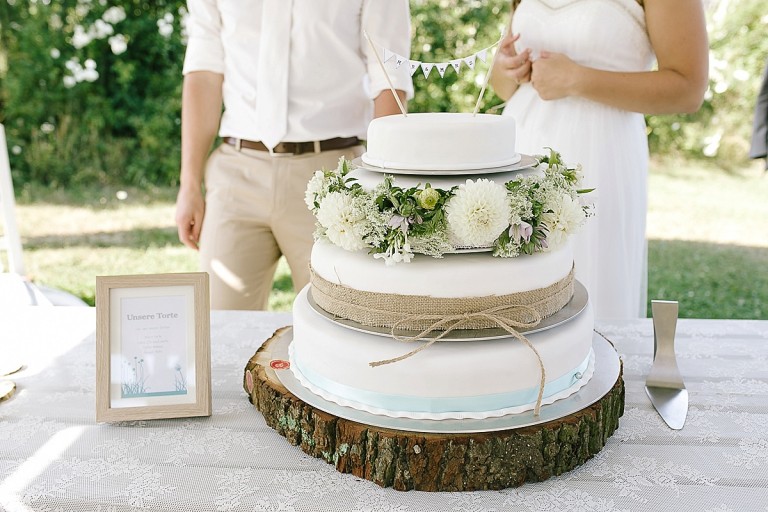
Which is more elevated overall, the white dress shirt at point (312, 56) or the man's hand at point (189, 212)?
the white dress shirt at point (312, 56)

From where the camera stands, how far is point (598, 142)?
2682 millimetres

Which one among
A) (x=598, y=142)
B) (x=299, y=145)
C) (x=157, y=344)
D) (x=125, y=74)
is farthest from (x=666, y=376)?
(x=125, y=74)

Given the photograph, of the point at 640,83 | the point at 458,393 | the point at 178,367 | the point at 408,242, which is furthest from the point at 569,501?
the point at 640,83

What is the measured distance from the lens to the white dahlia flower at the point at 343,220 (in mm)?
1483

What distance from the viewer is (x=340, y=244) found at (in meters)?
1.53

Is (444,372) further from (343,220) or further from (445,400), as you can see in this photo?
(343,220)

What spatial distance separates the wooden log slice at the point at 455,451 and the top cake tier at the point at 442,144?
19.8 inches

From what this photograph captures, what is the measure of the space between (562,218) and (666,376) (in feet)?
1.91

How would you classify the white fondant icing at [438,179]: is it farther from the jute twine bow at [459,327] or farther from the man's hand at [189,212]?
the man's hand at [189,212]

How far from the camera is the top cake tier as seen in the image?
1.52 metres

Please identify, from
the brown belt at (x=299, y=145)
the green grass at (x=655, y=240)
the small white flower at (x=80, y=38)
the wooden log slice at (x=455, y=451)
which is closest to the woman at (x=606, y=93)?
the brown belt at (x=299, y=145)

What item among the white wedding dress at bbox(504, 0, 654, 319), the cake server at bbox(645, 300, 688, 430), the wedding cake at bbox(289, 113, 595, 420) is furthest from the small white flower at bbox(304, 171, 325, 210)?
the white wedding dress at bbox(504, 0, 654, 319)

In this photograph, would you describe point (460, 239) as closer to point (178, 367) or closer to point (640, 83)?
point (178, 367)

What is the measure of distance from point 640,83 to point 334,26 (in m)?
1.03
